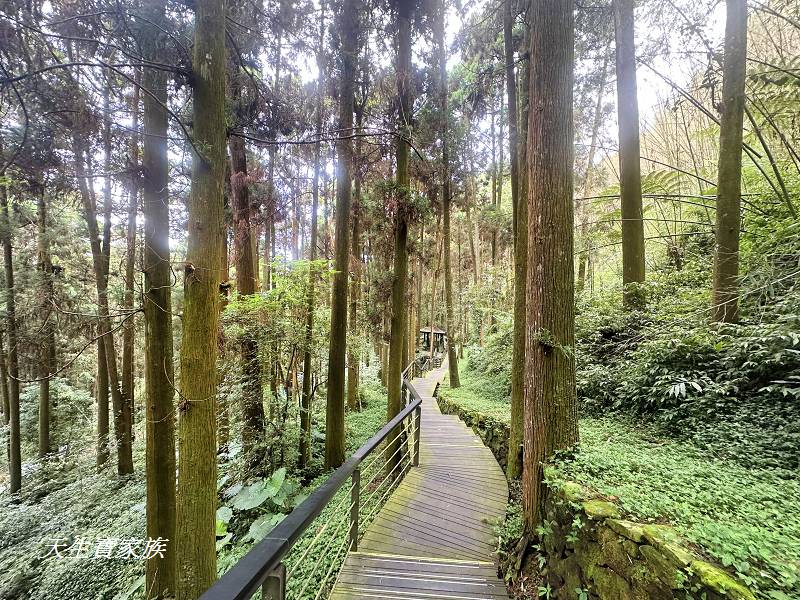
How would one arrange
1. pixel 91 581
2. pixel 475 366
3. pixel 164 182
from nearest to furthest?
pixel 164 182, pixel 91 581, pixel 475 366

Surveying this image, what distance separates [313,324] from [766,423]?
21.5 feet

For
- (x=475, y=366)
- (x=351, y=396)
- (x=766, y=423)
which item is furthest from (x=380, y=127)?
(x=475, y=366)

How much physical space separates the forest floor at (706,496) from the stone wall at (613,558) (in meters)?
0.12

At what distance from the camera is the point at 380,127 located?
707cm

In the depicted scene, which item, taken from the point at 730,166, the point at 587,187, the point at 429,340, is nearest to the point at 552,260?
the point at 730,166

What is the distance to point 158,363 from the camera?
Answer: 4.13 metres

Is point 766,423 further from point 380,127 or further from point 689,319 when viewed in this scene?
point 380,127

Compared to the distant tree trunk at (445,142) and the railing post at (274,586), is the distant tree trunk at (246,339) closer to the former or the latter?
the distant tree trunk at (445,142)

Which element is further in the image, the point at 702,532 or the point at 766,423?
the point at 766,423

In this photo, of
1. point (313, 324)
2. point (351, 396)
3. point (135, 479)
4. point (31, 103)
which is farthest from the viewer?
point (351, 396)

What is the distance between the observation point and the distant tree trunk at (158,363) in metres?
4.09

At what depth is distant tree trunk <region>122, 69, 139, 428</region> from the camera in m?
4.28

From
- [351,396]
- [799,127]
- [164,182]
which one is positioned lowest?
[351,396]

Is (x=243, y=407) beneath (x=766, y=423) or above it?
beneath
